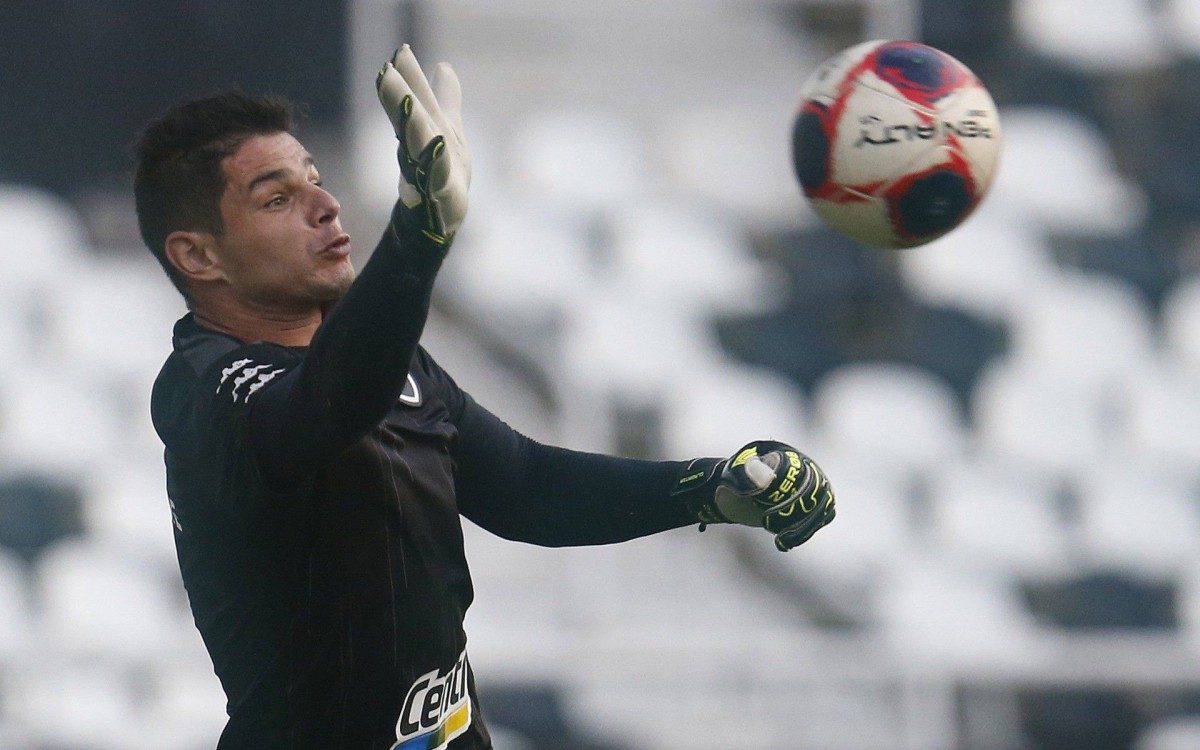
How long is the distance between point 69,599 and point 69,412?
2.68 ft

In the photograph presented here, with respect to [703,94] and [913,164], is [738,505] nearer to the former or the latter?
[913,164]

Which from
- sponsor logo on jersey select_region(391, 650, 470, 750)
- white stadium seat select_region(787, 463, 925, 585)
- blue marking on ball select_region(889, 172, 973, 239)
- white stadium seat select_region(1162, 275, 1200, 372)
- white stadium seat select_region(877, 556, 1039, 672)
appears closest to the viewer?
sponsor logo on jersey select_region(391, 650, 470, 750)

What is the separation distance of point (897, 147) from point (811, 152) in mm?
182

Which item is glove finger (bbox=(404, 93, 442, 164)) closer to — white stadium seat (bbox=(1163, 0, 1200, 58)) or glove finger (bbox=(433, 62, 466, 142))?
glove finger (bbox=(433, 62, 466, 142))

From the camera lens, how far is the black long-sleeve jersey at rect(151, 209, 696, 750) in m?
2.39

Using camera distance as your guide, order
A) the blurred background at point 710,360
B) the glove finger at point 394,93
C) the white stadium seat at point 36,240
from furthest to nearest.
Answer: the white stadium seat at point 36,240 → the blurred background at point 710,360 → the glove finger at point 394,93

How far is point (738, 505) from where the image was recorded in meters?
2.69

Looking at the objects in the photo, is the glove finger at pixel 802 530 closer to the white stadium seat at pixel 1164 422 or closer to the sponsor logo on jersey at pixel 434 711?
the sponsor logo on jersey at pixel 434 711

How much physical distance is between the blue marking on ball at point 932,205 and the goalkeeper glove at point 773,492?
0.70 metres

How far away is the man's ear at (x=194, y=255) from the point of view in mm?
2619

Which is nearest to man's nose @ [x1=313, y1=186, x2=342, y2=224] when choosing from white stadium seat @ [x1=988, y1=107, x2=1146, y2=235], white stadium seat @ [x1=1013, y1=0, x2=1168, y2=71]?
white stadium seat @ [x1=988, y1=107, x2=1146, y2=235]

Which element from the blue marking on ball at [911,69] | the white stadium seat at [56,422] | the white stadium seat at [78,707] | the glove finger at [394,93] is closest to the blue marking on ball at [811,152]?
the blue marking on ball at [911,69]

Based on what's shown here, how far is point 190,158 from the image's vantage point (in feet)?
8.54

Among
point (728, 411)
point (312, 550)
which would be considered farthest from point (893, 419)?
point (312, 550)
